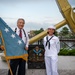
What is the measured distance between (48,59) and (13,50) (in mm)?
777

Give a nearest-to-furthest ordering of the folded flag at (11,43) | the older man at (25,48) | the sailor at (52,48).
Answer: the folded flag at (11,43)
the older man at (25,48)
the sailor at (52,48)

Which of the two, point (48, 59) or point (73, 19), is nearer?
point (48, 59)

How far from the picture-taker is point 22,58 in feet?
19.3

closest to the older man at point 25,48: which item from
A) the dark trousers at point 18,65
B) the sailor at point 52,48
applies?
the dark trousers at point 18,65

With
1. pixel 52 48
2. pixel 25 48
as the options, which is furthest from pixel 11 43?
pixel 52 48

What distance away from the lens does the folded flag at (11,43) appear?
578cm

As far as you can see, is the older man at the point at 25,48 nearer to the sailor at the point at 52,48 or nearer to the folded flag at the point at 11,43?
A: the folded flag at the point at 11,43

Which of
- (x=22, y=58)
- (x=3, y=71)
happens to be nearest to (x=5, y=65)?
(x=3, y=71)

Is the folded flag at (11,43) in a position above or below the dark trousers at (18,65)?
above

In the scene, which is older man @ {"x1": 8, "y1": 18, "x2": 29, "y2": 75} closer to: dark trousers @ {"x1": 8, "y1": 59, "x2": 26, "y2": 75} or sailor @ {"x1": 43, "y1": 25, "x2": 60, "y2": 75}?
dark trousers @ {"x1": 8, "y1": 59, "x2": 26, "y2": 75}

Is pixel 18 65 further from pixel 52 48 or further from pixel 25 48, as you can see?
pixel 52 48

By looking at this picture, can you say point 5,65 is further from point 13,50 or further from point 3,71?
point 13,50

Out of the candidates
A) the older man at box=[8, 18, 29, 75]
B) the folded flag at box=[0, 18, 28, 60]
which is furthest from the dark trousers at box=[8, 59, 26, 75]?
the folded flag at box=[0, 18, 28, 60]

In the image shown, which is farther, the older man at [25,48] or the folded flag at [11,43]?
the older man at [25,48]
